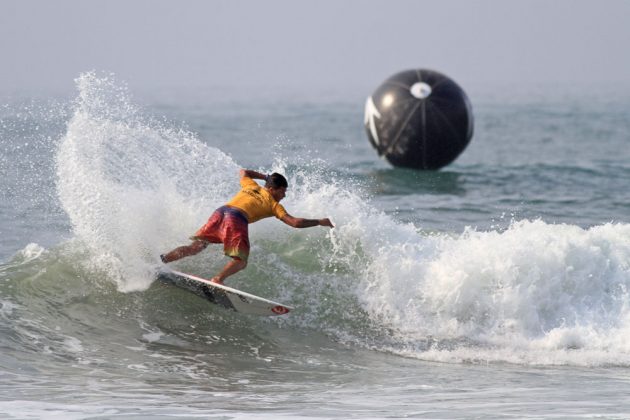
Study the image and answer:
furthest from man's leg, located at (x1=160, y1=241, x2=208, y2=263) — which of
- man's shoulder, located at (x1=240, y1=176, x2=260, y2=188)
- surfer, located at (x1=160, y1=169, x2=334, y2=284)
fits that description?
man's shoulder, located at (x1=240, y1=176, x2=260, y2=188)

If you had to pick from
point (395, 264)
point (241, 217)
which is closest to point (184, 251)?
point (241, 217)

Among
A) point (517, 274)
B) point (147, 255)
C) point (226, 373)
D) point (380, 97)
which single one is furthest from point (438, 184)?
point (226, 373)

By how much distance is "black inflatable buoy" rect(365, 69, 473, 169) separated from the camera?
65.2 ft

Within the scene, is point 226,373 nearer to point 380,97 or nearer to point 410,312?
point 410,312

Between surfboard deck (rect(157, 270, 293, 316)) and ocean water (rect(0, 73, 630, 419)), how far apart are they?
0.92 ft

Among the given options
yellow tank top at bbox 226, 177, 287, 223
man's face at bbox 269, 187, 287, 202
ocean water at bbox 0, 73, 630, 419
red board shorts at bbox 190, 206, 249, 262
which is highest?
man's face at bbox 269, 187, 287, 202

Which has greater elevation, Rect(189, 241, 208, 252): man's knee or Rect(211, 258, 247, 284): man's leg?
Rect(189, 241, 208, 252): man's knee

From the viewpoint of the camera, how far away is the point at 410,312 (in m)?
11.6

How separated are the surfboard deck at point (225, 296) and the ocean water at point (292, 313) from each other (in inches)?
11.0

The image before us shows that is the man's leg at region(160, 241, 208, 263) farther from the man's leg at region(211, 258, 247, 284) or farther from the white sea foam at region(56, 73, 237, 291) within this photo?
the man's leg at region(211, 258, 247, 284)

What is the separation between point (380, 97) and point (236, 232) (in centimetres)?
1010

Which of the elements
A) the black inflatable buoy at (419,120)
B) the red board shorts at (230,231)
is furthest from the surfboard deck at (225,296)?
the black inflatable buoy at (419,120)

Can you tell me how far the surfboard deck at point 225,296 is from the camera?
34.5ft

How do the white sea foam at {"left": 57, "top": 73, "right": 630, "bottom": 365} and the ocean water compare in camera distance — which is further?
the white sea foam at {"left": 57, "top": 73, "right": 630, "bottom": 365}
